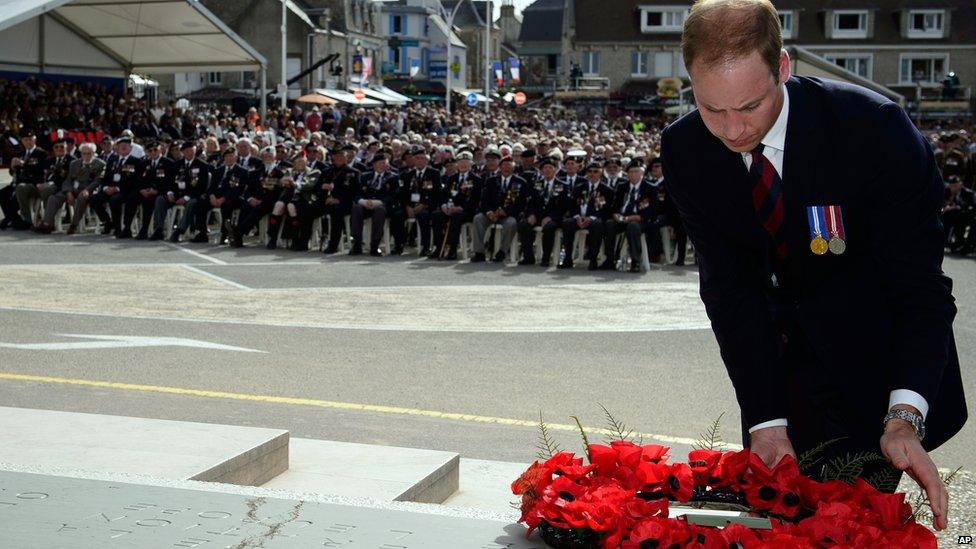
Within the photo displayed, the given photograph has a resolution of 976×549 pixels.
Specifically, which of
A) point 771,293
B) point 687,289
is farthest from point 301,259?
point 771,293

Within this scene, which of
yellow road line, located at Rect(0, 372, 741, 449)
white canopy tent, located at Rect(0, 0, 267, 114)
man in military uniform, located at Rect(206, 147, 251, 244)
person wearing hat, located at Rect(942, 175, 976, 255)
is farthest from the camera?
white canopy tent, located at Rect(0, 0, 267, 114)

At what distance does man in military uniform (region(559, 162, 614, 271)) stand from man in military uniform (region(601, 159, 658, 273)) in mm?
134

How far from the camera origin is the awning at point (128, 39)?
1230 inches

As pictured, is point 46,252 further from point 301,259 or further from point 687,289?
point 687,289

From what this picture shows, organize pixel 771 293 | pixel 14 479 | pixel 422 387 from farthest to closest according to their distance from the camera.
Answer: pixel 422 387, pixel 14 479, pixel 771 293

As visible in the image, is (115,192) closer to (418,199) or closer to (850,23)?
(418,199)

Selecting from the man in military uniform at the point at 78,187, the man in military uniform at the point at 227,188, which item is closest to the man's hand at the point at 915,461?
the man in military uniform at the point at 227,188

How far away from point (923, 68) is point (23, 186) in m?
65.8

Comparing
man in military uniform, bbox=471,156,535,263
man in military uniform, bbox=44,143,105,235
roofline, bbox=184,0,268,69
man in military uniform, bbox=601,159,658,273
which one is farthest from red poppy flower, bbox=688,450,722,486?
roofline, bbox=184,0,268,69

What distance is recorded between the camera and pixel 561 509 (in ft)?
9.80

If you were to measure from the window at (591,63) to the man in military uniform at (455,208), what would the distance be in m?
62.8

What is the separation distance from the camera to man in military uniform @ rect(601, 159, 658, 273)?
17797 mm

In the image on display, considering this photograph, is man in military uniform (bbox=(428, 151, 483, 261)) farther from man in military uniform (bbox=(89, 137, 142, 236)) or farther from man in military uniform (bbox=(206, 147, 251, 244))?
man in military uniform (bbox=(89, 137, 142, 236))

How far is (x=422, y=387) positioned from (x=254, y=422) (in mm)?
1624
